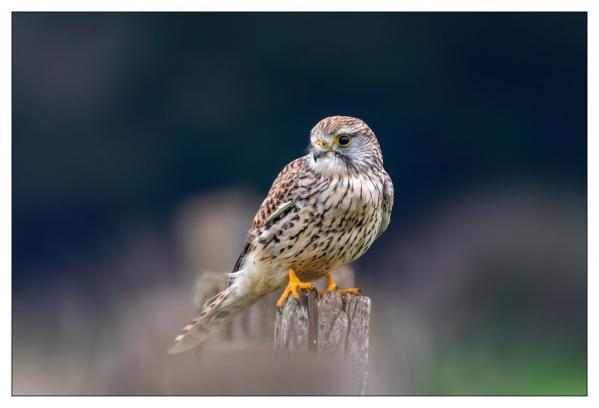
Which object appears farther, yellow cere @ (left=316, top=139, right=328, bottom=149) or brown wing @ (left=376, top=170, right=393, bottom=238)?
brown wing @ (left=376, top=170, right=393, bottom=238)

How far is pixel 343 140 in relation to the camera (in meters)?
3.57

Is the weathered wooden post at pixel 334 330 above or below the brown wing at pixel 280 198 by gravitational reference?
below

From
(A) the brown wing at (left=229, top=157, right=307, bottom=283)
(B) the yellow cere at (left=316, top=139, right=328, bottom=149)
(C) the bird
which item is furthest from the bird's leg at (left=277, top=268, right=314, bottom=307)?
(B) the yellow cere at (left=316, top=139, right=328, bottom=149)

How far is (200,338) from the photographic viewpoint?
374 cm

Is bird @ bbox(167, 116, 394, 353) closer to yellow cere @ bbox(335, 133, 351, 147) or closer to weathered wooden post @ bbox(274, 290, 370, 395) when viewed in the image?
yellow cere @ bbox(335, 133, 351, 147)

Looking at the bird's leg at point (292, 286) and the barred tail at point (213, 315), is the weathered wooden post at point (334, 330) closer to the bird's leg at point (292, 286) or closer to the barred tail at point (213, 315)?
the bird's leg at point (292, 286)

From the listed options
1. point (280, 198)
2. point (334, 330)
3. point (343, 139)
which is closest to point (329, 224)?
point (280, 198)

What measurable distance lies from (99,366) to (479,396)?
141 centimetres

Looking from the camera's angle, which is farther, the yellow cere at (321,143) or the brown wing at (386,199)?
the brown wing at (386,199)

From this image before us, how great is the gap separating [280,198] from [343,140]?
0.34 m

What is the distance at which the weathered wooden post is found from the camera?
322 centimetres

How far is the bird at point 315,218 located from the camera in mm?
3611

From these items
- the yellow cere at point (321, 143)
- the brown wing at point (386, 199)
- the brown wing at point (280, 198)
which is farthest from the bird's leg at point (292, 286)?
the yellow cere at point (321, 143)

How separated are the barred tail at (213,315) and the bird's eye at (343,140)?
712 mm
